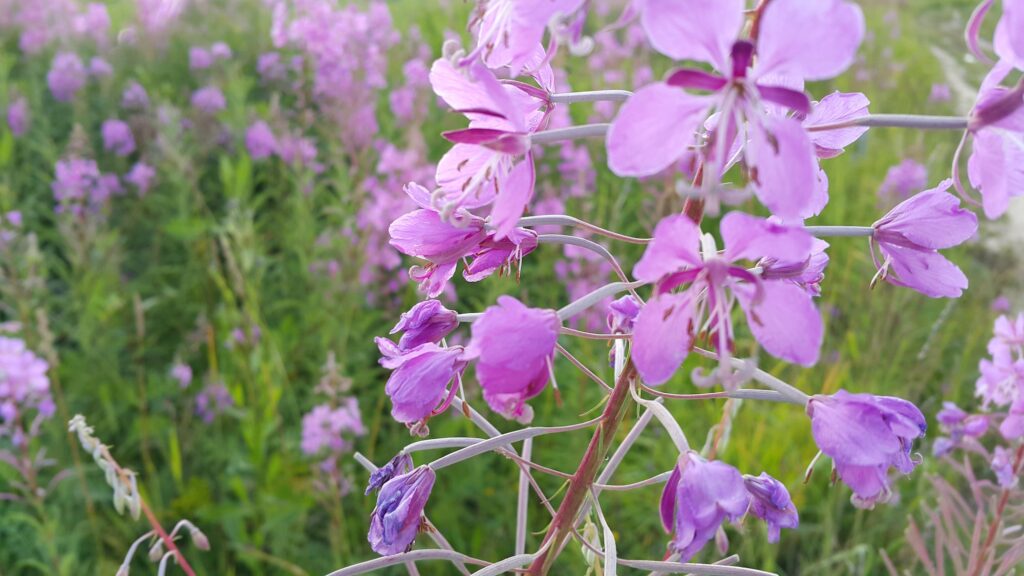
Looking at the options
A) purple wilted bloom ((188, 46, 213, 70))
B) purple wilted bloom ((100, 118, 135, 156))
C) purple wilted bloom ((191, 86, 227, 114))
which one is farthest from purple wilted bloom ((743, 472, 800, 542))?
purple wilted bloom ((188, 46, 213, 70))

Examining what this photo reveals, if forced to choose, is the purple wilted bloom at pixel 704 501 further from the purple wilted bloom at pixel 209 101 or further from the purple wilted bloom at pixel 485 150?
the purple wilted bloom at pixel 209 101

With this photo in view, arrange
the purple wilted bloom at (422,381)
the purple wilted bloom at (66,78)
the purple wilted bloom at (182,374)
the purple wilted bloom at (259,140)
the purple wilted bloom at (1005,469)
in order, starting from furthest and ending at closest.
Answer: the purple wilted bloom at (66,78) → the purple wilted bloom at (259,140) → the purple wilted bloom at (182,374) → the purple wilted bloom at (1005,469) → the purple wilted bloom at (422,381)

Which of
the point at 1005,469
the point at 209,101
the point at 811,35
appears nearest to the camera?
the point at 811,35

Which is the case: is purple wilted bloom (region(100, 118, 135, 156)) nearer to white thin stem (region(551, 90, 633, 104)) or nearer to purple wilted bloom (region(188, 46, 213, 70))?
purple wilted bloom (region(188, 46, 213, 70))

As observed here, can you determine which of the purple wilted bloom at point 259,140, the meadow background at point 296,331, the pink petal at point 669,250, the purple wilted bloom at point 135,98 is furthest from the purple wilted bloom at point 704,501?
the purple wilted bloom at point 135,98

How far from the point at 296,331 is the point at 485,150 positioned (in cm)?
254

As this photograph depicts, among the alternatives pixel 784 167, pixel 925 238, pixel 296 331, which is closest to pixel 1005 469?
pixel 925 238

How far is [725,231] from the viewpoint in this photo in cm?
79

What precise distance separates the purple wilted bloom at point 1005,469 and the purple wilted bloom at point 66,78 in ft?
15.6

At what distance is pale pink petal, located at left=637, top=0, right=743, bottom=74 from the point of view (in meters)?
0.72

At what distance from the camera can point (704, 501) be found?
82cm

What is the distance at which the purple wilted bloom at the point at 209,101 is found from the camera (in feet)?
14.8

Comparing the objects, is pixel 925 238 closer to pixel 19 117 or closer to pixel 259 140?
pixel 259 140

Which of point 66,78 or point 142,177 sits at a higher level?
point 66,78
